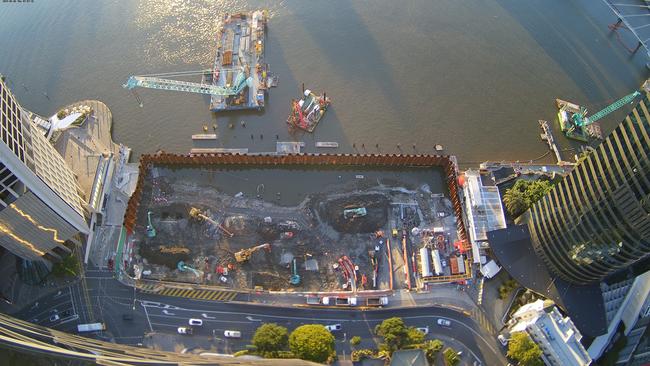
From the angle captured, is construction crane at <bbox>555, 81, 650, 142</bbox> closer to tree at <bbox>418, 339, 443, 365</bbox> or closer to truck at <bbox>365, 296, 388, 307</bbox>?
truck at <bbox>365, 296, 388, 307</bbox>

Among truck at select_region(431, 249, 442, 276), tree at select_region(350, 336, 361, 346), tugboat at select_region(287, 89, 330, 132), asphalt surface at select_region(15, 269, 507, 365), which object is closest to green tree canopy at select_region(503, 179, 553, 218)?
truck at select_region(431, 249, 442, 276)

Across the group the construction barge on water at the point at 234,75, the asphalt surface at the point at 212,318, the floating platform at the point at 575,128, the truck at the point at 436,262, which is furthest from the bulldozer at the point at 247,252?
the floating platform at the point at 575,128

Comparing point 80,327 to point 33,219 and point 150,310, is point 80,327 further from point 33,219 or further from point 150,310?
point 33,219

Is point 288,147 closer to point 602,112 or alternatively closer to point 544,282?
point 544,282

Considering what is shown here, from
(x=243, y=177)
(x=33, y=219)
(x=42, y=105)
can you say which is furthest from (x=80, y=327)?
(x=42, y=105)

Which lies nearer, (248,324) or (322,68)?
(248,324)

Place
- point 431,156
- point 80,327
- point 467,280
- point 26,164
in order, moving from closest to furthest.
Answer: point 26,164 → point 80,327 → point 467,280 → point 431,156

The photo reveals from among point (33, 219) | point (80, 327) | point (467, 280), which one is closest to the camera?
point (33, 219)

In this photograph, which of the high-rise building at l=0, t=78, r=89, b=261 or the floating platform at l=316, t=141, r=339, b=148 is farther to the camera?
the floating platform at l=316, t=141, r=339, b=148
